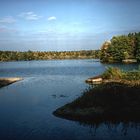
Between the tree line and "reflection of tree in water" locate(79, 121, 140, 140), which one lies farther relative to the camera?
the tree line

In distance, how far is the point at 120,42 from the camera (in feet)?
437

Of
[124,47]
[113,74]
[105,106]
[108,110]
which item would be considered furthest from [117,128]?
[124,47]

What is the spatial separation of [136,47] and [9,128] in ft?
350

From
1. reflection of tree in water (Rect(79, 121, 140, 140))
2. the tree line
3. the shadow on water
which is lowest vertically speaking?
reflection of tree in water (Rect(79, 121, 140, 140))

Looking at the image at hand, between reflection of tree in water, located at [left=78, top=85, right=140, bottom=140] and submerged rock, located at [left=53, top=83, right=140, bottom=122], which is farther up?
submerged rock, located at [left=53, top=83, right=140, bottom=122]

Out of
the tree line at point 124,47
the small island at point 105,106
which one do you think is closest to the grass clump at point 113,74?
the small island at point 105,106

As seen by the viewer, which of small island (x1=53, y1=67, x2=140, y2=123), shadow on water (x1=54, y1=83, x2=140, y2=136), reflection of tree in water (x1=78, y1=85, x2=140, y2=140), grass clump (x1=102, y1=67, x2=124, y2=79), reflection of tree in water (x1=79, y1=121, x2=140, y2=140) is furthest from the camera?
grass clump (x1=102, y1=67, x2=124, y2=79)

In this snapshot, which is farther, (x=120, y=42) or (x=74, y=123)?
(x=120, y=42)

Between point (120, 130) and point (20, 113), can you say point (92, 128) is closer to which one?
point (120, 130)

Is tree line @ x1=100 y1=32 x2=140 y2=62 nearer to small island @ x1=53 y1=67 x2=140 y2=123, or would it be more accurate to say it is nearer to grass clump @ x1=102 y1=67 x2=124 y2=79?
grass clump @ x1=102 y1=67 x2=124 y2=79

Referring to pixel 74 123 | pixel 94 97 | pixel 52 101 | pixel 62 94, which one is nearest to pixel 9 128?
pixel 74 123

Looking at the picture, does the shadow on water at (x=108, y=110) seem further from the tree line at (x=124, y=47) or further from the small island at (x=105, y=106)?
the tree line at (x=124, y=47)

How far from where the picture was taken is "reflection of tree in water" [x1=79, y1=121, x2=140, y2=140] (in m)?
24.4

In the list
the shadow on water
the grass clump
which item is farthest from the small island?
the grass clump
